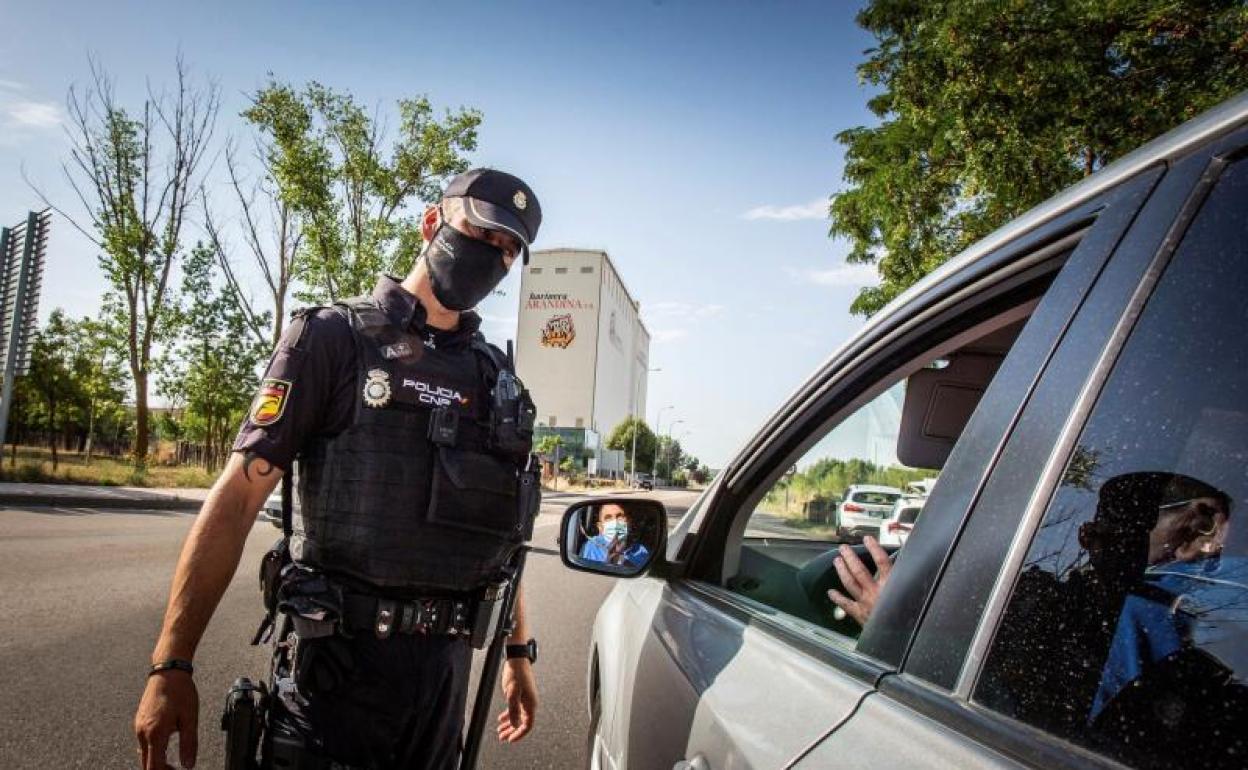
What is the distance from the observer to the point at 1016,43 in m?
7.55

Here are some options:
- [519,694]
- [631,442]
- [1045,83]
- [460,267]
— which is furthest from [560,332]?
[519,694]

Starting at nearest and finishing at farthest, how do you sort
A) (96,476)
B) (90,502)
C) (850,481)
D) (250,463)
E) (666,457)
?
(850,481) → (250,463) → (90,502) → (96,476) → (666,457)

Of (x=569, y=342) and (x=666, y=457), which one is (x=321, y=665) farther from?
(x=666, y=457)

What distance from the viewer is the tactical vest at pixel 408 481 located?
1846 millimetres

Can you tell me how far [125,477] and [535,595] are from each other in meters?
15.0

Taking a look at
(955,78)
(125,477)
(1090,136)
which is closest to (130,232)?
(125,477)

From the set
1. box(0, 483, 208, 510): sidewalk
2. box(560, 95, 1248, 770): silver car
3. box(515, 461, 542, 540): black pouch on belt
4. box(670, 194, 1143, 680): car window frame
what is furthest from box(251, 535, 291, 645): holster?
box(0, 483, 208, 510): sidewalk

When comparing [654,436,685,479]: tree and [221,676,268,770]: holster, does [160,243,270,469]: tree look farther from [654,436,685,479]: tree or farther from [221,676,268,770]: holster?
[654,436,685,479]: tree

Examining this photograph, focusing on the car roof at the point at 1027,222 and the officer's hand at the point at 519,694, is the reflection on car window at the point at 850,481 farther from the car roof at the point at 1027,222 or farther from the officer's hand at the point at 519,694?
the officer's hand at the point at 519,694

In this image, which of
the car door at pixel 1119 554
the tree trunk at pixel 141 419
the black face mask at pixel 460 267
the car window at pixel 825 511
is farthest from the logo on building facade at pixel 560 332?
the car door at pixel 1119 554

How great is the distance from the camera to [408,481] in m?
1.92

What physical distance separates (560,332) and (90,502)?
82.8 m

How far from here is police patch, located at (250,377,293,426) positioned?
1.76 metres

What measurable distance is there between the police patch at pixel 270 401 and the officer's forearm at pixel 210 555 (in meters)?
0.10
